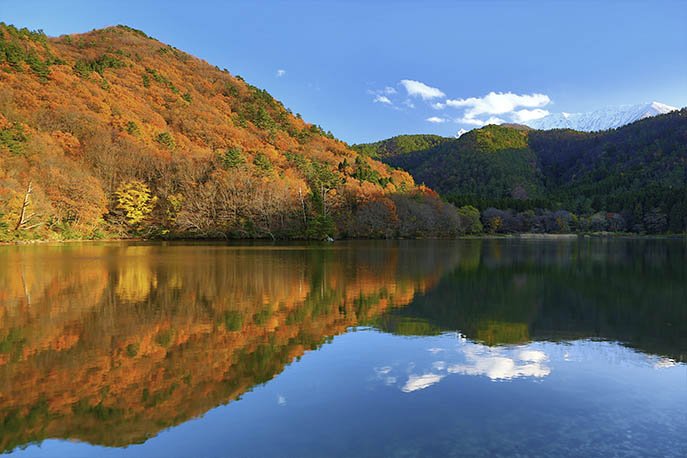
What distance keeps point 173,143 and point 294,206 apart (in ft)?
76.2

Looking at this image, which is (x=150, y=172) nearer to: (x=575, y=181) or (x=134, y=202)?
(x=134, y=202)

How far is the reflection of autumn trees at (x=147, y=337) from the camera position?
23.3ft

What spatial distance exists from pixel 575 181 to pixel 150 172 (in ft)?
541

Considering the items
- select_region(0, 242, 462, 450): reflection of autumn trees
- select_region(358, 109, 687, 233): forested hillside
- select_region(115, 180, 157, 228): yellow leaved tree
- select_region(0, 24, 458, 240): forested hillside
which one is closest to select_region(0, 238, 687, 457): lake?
select_region(0, 242, 462, 450): reflection of autumn trees

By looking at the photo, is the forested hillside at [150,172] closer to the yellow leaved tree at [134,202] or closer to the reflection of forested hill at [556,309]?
the yellow leaved tree at [134,202]

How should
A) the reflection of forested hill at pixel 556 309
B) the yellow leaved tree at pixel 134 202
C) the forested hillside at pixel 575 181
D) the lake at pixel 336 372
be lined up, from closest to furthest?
the lake at pixel 336 372 → the reflection of forested hill at pixel 556 309 → the yellow leaved tree at pixel 134 202 → the forested hillside at pixel 575 181

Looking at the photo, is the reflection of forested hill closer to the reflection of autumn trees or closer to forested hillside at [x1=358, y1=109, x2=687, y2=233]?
the reflection of autumn trees

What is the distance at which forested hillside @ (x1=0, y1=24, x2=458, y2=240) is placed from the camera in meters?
56.0

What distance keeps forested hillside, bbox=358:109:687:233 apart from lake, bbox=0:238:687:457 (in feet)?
362

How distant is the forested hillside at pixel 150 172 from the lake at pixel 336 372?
4252 cm

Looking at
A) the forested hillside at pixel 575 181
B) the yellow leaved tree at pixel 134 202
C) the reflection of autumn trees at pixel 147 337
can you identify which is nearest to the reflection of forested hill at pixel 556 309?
the reflection of autumn trees at pixel 147 337

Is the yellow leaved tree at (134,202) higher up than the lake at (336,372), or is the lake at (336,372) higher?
the yellow leaved tree at (134,202)

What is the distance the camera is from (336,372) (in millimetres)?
9164

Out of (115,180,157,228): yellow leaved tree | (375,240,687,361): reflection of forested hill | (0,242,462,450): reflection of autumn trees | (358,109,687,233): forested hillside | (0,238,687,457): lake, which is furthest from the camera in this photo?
(358,109,687,233): forested hillside
